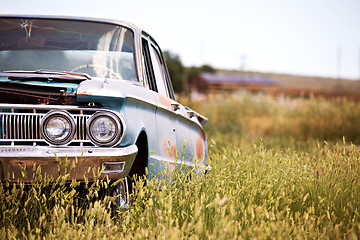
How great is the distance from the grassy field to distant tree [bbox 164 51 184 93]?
5537 cm

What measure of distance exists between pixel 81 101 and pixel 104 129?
24 centimetres

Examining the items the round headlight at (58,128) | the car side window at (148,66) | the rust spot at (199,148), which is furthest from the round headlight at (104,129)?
the rust spot at (199,148)

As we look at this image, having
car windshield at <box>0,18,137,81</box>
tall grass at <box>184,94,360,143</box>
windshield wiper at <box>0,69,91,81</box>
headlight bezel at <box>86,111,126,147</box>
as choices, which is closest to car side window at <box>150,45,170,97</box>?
car windshield at <box>0,18,137,81</box>

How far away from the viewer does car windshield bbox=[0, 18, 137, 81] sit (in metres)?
4.57

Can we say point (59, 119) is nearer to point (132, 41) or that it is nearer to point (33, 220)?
point (33, 220)

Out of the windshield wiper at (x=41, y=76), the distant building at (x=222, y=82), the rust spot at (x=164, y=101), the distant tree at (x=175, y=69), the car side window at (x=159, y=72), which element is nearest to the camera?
the windshield wiper at (x=41, y=76)

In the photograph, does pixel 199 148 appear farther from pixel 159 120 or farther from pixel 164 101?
pixel 159 120

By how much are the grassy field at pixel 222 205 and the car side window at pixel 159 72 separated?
742mm

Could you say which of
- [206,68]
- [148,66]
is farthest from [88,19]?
[206,68]

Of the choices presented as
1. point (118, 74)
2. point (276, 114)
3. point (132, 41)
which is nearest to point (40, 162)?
point (118, 74)

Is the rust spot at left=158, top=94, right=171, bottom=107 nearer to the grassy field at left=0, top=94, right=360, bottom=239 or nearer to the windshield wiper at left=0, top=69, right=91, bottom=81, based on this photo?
the grassy field at left=0, top=94, right=360, bottom=239

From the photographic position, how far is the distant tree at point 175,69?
61656 millimetres

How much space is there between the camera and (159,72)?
5488 mm

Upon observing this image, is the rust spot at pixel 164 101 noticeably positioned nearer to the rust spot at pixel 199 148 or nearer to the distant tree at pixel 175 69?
the rust spot at pixel 199 148
